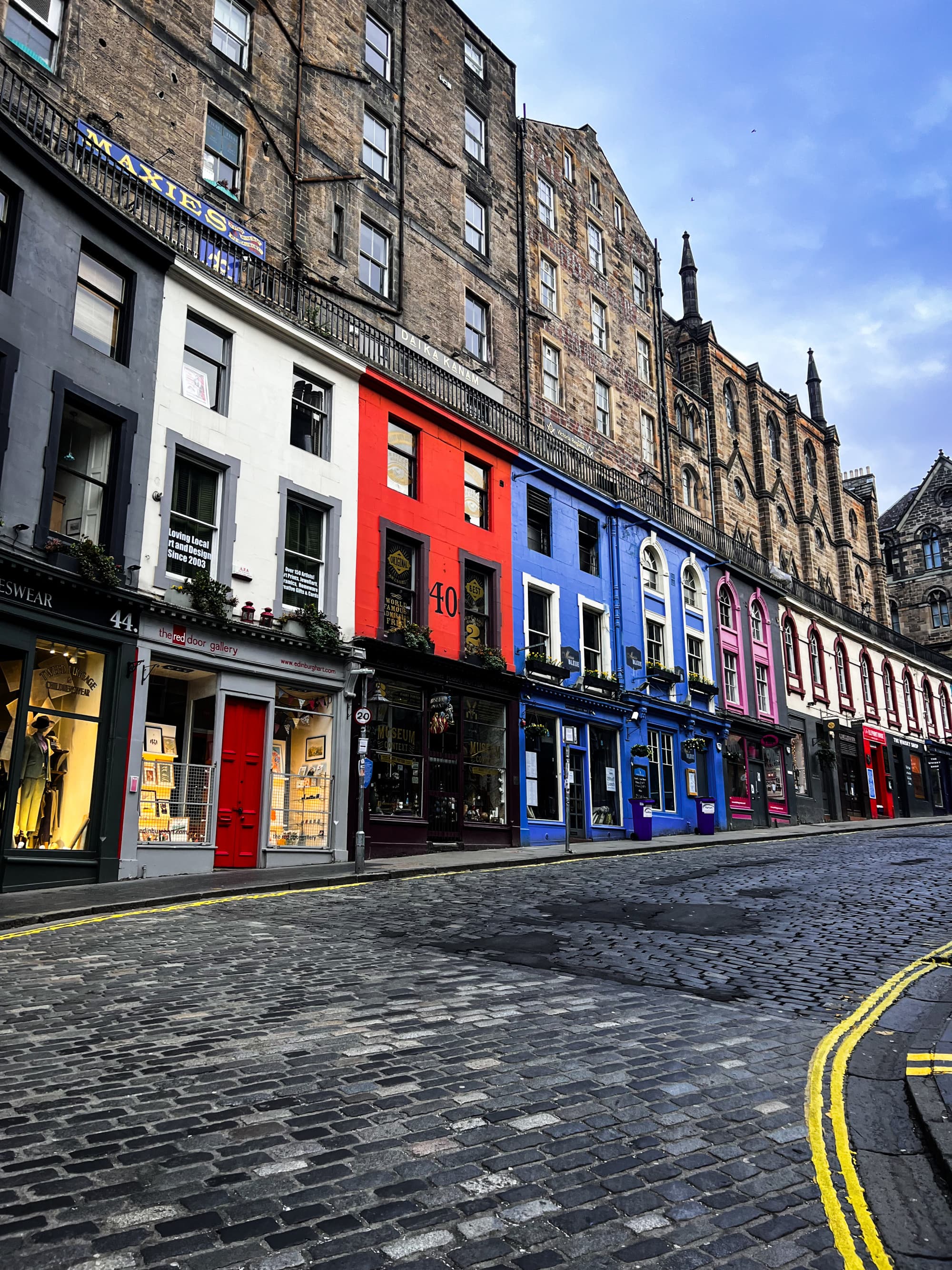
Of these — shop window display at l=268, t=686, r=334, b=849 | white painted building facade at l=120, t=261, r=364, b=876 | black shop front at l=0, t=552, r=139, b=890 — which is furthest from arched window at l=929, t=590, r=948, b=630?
black shop front at l=0, t=552, r=139, b=890

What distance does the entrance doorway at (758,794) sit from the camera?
33.9 metres

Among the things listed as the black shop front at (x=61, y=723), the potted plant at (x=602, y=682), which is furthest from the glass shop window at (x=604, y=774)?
the black shop front at (x=61, y=723)

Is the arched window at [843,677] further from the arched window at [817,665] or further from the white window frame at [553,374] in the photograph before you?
the white window frame at [553,374]

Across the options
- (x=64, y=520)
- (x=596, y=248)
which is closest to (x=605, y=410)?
(x=596, y=248)

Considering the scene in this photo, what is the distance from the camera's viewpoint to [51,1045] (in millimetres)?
5578

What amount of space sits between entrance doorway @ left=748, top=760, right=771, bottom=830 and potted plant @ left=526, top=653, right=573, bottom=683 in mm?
12320

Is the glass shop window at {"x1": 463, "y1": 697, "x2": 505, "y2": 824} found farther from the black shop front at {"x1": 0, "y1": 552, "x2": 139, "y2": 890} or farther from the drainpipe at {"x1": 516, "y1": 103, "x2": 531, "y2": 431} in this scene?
the drainpipe at {"x1": 516, "y1": 103, "x2": 531, "y2": 431}

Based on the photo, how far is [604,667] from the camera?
2800 centimetres

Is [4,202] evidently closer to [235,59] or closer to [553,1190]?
[235,59]

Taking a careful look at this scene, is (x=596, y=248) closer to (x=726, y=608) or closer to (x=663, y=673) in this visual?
(x=726, y=608)

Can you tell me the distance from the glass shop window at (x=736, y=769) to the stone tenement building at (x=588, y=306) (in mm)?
10644

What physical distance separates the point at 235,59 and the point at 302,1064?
23910mm

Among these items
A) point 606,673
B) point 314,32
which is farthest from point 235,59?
point 606,673

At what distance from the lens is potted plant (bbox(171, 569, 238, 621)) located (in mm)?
16109
